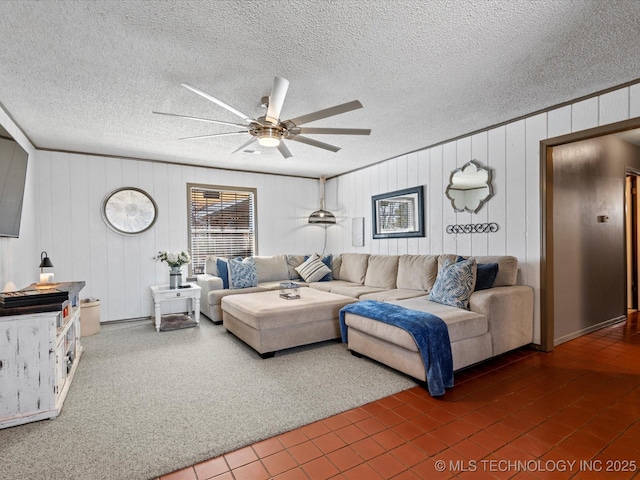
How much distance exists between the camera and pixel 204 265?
5703mm

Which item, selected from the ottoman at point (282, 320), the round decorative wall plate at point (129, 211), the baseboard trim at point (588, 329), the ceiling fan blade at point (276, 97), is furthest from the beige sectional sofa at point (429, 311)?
the ceiling fan blade at point (276, 97)

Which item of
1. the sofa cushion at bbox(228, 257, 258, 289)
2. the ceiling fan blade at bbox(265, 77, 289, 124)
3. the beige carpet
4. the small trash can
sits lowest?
the beige carpet

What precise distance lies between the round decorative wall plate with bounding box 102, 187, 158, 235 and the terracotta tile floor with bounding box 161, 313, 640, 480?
13.7 feet

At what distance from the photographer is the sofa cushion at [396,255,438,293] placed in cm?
423

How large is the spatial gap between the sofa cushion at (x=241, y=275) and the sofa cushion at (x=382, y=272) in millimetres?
1776

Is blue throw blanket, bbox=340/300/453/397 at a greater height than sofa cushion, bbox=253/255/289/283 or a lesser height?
lesser

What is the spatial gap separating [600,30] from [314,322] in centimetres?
331

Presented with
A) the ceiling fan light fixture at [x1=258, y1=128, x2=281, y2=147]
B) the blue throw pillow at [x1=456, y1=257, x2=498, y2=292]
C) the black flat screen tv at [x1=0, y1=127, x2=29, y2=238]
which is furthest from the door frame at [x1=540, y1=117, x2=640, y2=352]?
the black flat screen tv at [x1=0, y1=127, x2=29, y2=238]

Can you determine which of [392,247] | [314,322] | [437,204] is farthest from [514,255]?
[314,322]

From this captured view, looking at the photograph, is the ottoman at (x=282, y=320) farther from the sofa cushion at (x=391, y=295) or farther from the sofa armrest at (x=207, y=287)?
the sofa armrest at (x=207, y=287)

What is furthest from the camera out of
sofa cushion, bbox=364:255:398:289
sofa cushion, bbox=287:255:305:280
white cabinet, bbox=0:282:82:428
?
sofa cushion, bbox=287:255:305:280

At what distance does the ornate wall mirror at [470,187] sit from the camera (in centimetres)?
397

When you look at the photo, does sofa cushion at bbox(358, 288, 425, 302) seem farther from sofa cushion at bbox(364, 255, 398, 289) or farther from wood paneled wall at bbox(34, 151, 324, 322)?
wood paneled wall at bbox(34, 151, 324, 322)

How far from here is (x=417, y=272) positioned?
439 centimetres
